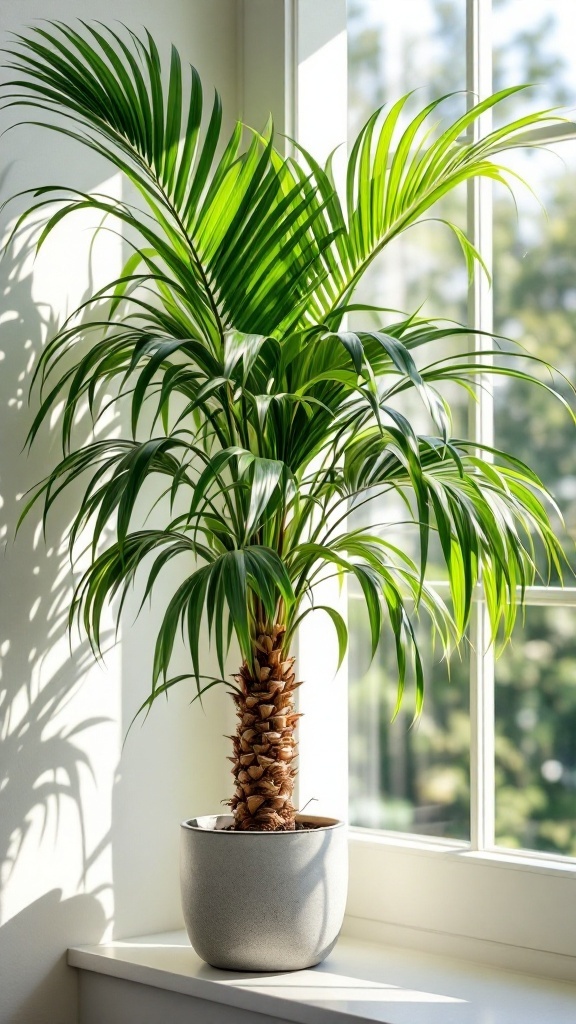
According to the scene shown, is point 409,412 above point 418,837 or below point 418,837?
above

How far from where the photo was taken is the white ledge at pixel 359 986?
5.47ft

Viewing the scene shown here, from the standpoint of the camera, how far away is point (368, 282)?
2348 millimetres

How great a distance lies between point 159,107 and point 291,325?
1.32 ft

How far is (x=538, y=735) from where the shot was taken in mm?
2035

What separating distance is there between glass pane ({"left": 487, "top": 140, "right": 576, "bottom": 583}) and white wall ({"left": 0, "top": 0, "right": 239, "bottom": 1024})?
751 mm

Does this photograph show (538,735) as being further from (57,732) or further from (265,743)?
(57,732)

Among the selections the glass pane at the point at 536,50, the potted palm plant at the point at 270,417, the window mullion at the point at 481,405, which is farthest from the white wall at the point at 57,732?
the glass pane at the point at 536,50

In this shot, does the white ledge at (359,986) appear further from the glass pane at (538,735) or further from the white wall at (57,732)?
the glass pane at (538,735)

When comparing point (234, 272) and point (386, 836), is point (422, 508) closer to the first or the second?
point (234, 272)

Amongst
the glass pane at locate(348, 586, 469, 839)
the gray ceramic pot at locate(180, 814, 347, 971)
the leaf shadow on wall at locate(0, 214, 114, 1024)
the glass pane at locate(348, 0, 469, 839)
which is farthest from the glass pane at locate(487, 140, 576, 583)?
the leaf shadow on wall at locate(0, 214, 114, 1024)

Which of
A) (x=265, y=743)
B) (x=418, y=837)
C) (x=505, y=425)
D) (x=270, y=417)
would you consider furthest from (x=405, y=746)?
(x=270, y=417)

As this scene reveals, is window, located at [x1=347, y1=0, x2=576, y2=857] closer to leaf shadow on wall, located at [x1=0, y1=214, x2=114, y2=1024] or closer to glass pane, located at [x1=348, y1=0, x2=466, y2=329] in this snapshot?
glass pane, located at [x1=348, y1=0, x2=466, y2=329]

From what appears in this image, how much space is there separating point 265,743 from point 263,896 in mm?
237

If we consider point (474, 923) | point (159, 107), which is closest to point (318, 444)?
point (159, 107)
